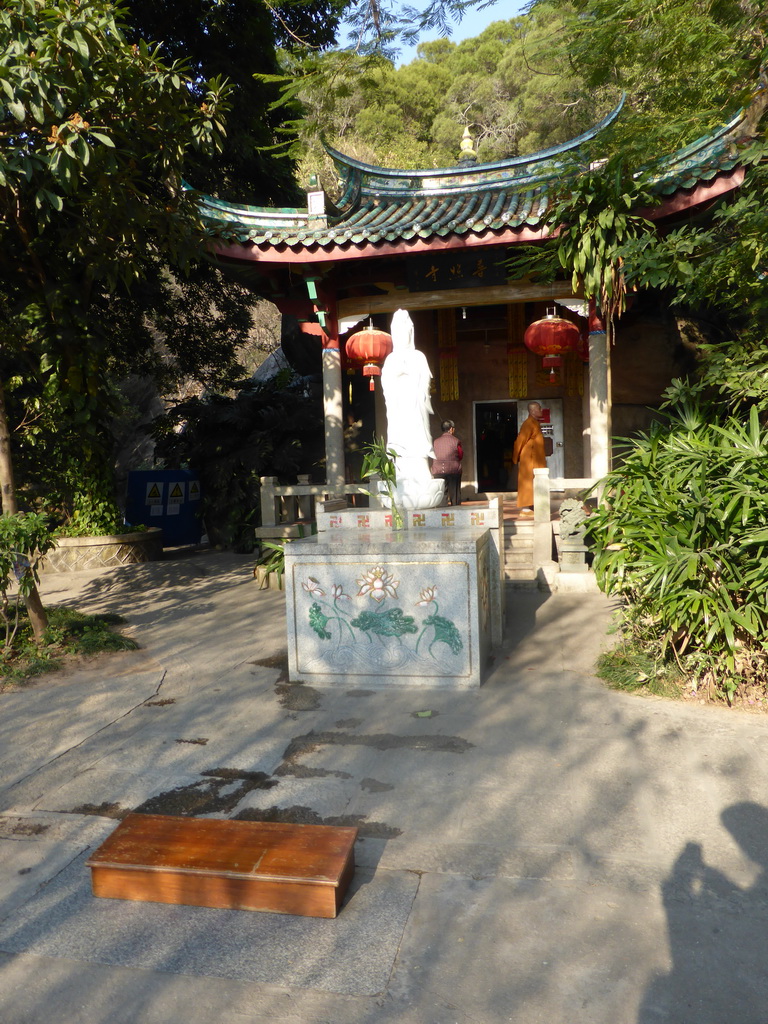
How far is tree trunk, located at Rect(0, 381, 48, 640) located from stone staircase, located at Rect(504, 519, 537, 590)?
16.2 ft

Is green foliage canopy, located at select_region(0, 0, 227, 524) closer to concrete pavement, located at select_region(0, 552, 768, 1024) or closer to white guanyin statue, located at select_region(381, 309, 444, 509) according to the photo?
white guanyin statue, located at select_region(381, 309, 444, 509)

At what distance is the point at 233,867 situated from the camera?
2.89 metres

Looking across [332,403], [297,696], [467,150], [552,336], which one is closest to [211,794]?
[297,696]

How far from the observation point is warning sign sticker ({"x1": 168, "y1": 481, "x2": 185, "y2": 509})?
543 inches

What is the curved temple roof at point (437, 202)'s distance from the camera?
808 cm

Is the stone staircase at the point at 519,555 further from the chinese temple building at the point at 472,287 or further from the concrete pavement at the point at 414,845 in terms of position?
the concrete pavement at the point at 414,845

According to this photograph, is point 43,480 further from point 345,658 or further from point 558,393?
point 558,393

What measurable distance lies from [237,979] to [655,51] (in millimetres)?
8151

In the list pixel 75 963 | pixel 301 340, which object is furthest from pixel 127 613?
pixel 301 340

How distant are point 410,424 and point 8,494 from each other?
354 cm

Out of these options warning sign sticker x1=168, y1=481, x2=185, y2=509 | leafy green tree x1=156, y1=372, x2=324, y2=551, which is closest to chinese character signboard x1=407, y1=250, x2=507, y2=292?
leafy green tree x1=156, y1=372, x2=324, y2=551

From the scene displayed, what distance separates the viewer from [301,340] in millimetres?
16797

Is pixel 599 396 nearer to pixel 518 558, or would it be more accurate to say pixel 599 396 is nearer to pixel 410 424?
pixel 518 558

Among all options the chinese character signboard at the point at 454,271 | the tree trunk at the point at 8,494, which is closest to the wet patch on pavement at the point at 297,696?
the tree trunk at the point at 8,494
